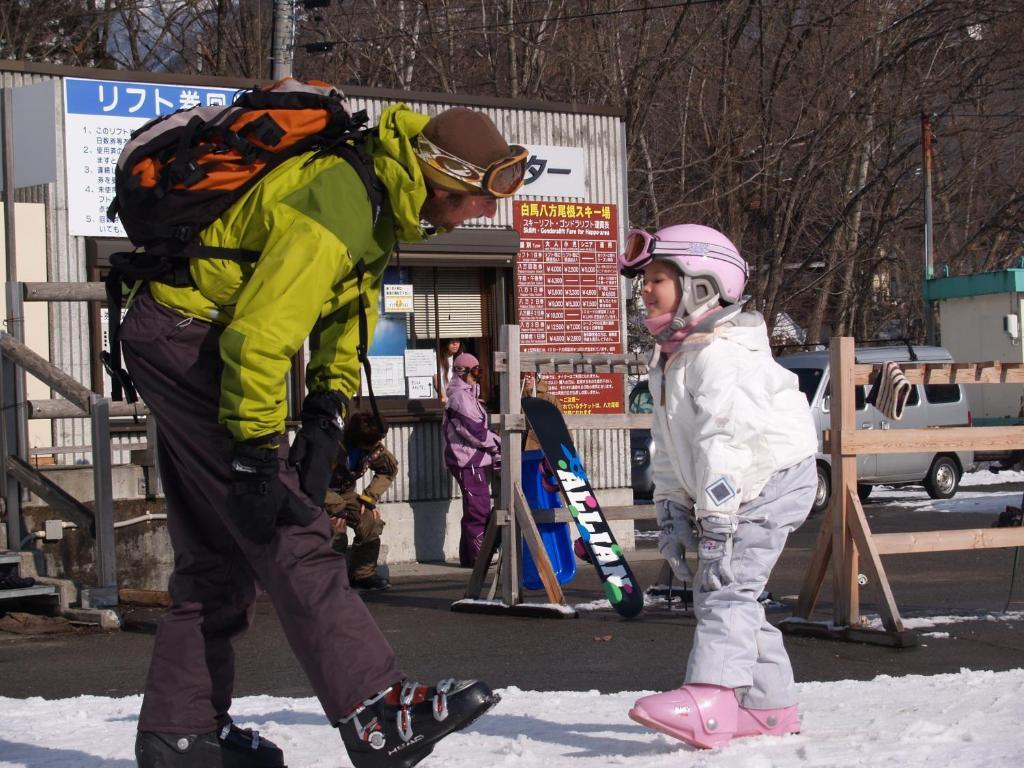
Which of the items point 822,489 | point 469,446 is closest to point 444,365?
point 469,446

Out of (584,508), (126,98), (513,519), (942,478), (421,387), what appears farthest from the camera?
(942,478)

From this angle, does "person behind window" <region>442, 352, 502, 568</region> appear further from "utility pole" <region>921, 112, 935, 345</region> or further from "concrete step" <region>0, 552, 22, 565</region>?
"utility pole" <region>921, 112, 935, 345</region>

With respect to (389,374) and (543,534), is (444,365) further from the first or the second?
(543,534)

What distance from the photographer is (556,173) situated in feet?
44.4

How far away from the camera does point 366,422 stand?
10.7 meters

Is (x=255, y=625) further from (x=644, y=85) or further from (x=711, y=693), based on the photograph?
(x=644, y=85)

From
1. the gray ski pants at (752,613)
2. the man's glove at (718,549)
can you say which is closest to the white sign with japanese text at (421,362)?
the gray ski pants at (752,613)

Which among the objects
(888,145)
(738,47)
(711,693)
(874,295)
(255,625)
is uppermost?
(738,47)

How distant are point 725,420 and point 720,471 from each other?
6.2 inches

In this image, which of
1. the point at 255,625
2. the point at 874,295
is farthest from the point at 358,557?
the point at 874,295

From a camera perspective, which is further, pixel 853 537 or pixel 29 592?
pixel 29 592

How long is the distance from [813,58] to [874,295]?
11214mm

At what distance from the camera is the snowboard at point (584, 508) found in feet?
28.0

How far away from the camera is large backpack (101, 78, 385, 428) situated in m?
3.56
